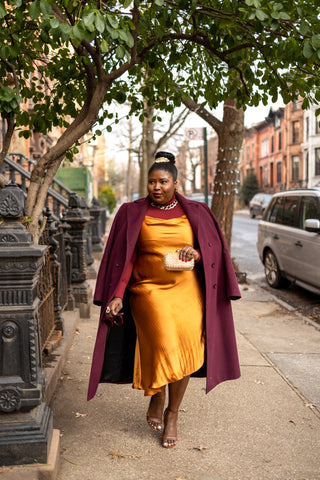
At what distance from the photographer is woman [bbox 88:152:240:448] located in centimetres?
354

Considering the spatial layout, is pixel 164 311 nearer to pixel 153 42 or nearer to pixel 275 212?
pixel 153 42

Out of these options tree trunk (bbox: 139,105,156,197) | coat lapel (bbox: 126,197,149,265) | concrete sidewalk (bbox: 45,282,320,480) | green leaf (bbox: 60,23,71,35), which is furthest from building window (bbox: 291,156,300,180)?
green leaf (bbox: 60,23,71,35)

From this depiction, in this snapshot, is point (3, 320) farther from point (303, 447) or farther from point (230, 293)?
point (303, 447)

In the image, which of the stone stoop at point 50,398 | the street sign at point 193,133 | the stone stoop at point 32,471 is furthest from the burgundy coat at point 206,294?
the street sign at point 193,133

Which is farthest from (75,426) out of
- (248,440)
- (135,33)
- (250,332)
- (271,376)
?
(250,332)

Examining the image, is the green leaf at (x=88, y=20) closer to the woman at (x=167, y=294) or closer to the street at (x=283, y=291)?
the woman at (x=167, y=294)

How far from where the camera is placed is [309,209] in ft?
29.9

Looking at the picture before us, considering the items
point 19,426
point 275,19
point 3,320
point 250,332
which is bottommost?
point 250,332

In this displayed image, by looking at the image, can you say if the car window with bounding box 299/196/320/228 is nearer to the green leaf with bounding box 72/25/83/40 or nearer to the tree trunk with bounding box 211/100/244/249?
the tree trunk with bounding box 211/100/244/249

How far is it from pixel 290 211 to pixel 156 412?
6.70 metres

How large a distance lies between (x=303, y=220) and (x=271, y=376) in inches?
181

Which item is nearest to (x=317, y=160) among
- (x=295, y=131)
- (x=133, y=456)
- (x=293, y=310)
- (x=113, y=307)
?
(x=295, y=131)

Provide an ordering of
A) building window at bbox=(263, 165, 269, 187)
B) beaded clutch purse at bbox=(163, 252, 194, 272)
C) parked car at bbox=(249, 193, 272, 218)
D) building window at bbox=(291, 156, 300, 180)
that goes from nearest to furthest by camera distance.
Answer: beaded clutch purse at bbox=(163, 252, 194, 272)
parked car at bbox=(249, 193, 272, 218)
building window at bbox=(291, 156, 300, 180)
building window at bbox=(263, 165, 269, 187)

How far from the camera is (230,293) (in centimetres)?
372
